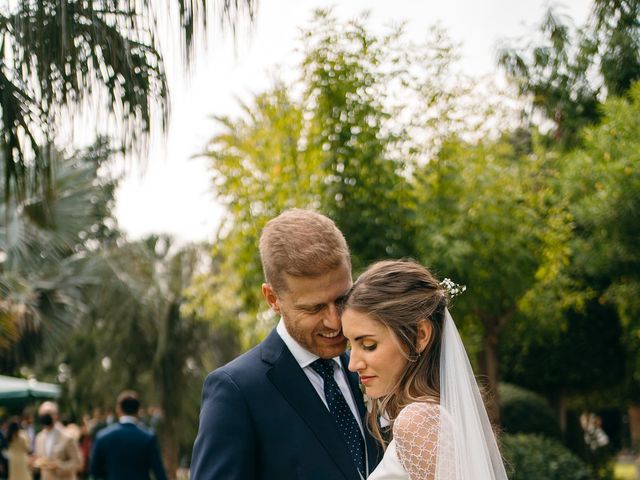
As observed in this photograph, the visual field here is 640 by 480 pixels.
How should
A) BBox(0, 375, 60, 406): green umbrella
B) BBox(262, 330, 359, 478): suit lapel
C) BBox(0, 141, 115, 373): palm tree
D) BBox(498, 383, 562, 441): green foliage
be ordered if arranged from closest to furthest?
BBox(262, 330, 359, 478): suit lapel < BBox(0, 141, 115, 373): palm tree < BBox(498, 383, 562, 441): green foliage < BBox(0, 375, 60, 406): green umbrella

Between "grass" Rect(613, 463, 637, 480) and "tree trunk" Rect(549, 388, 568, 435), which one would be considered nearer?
"tree trunk" Rect(549, 388, 568, 435)

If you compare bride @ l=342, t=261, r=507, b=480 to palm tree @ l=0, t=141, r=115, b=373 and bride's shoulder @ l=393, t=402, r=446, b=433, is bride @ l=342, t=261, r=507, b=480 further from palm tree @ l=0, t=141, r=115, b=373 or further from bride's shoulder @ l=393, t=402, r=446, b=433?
palm tree @ l=0, t=141, r=115, b=373

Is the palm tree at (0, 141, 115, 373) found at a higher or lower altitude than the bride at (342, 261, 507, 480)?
lower

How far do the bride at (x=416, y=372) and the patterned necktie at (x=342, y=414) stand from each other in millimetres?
129

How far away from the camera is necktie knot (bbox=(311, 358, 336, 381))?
9.63 ft

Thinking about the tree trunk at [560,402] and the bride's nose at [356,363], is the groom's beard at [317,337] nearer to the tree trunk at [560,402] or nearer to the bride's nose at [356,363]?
the bride's nose at [356,363]

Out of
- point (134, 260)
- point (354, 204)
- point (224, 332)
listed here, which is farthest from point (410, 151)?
point (224, 332)

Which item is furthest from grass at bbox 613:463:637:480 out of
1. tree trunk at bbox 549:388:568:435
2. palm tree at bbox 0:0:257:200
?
palm tree at bbox 0:0:257:200

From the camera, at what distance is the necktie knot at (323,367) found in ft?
9.63

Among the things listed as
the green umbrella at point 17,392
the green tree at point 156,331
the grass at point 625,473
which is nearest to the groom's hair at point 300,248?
the green umbrella at point 17,392

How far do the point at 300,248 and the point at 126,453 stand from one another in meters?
5.95

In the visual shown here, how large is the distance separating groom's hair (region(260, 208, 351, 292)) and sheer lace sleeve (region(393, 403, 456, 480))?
522 millimetres

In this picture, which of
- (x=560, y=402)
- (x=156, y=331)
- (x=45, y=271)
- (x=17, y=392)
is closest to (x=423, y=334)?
(x=45, y=271)

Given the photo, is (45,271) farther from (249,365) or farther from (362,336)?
(362,336)
